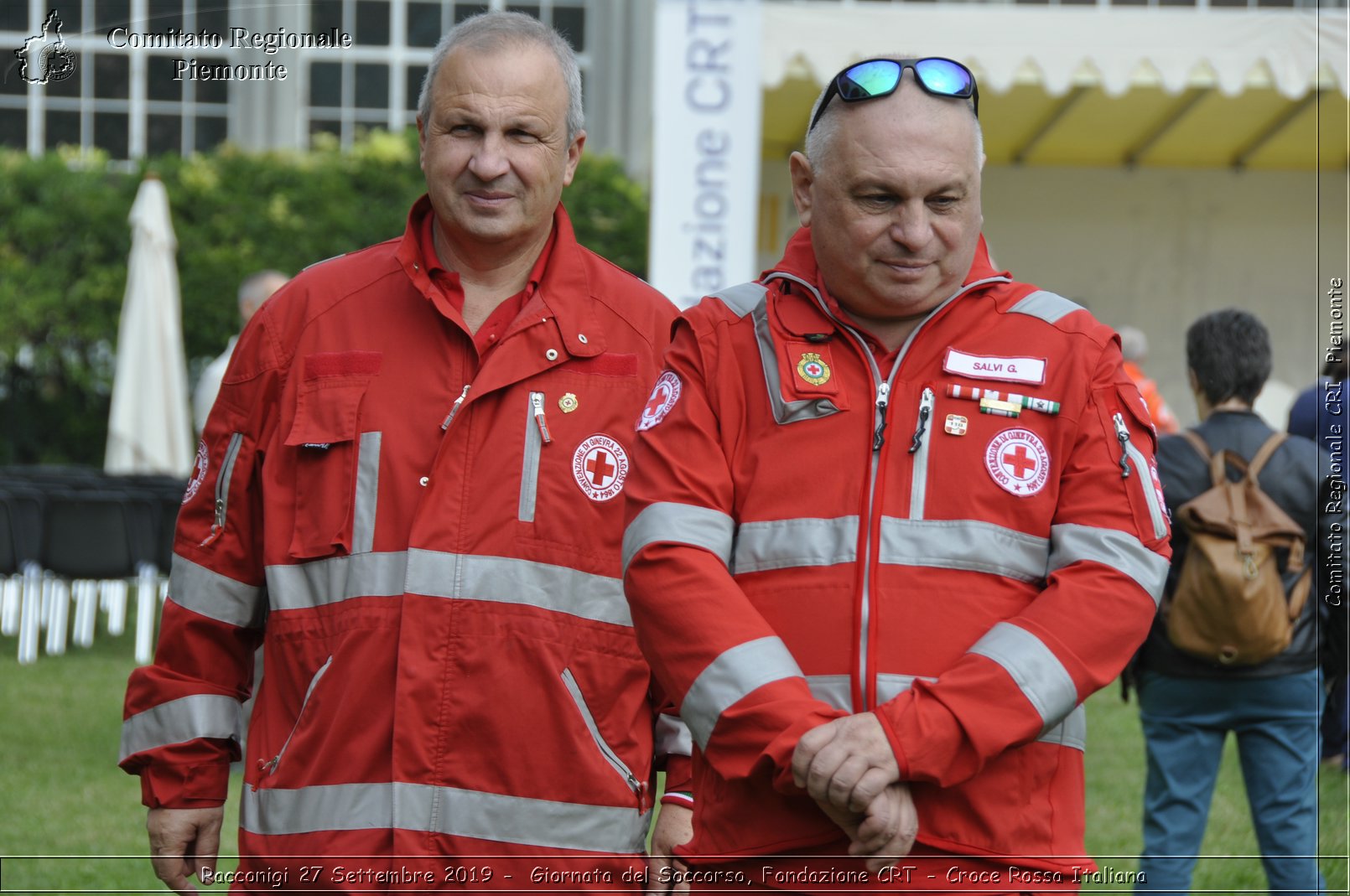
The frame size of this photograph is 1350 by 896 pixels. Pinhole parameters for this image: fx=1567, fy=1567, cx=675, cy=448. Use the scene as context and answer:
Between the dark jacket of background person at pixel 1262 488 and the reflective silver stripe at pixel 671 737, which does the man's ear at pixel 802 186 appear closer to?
the reflective silver stripe at pixel 671 737

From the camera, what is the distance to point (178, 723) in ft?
9.21

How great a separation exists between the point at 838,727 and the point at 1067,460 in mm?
522

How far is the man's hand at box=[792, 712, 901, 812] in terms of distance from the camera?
198cm

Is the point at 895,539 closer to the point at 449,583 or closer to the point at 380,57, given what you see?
the point at 449,583

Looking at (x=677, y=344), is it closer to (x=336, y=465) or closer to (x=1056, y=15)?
(x=336, y=465)

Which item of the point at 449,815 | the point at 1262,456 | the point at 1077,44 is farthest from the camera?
the point at 1077,44

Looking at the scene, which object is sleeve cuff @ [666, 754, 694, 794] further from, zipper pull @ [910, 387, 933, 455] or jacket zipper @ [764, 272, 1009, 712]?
zipper pull @ [910, 387, 933, 455]

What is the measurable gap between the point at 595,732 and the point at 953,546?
0.79m

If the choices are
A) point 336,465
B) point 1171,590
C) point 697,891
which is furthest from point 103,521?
point 697,891

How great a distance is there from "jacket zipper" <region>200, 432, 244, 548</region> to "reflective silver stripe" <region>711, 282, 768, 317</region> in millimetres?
973

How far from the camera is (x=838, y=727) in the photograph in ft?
6.68

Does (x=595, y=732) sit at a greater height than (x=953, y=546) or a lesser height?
lesser

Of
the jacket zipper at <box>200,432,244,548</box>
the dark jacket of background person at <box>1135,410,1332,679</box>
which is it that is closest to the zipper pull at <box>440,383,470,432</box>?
the jacket zipper at <box>200,432,244,548</box>

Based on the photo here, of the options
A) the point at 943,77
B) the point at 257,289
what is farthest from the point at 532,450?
the point at 257,289
